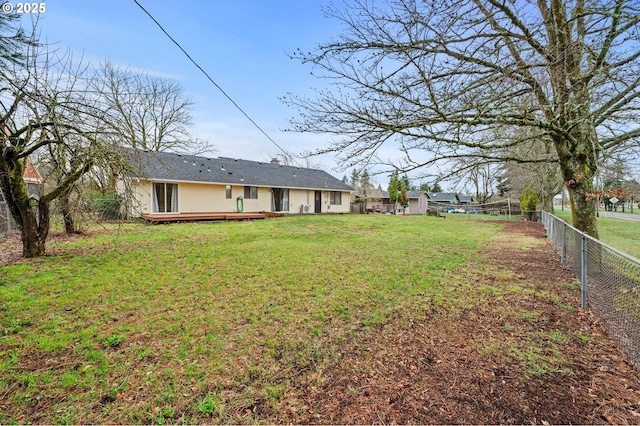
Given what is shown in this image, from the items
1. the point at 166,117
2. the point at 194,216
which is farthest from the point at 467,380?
the point at 166,117

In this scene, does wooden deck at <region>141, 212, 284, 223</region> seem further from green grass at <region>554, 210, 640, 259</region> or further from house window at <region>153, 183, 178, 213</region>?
green grass at <region>554, 210, 640, 259</region>

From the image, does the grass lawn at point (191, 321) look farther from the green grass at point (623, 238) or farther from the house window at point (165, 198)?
the house window at point (165, 198)

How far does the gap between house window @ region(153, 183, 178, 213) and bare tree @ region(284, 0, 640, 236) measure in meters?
13.3

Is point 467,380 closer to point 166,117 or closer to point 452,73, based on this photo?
point 452,73

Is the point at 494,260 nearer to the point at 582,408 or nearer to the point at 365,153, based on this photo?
the point at 365,153

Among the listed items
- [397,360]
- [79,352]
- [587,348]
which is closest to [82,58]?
[79,352]

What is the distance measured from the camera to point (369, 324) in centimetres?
384

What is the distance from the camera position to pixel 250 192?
19.0 metres

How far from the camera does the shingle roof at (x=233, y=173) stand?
15.7 meters

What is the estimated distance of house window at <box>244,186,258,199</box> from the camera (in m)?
18.8

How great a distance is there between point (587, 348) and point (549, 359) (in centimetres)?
64

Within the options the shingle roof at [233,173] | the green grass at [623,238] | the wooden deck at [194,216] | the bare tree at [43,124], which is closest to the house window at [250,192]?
the shingle roof at [233,173]

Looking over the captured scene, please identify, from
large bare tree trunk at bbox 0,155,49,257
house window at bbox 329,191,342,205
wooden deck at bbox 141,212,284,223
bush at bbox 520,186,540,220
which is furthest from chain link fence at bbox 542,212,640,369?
bush at bbox 520,186,540,220

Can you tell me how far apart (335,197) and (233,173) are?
30.7 feet
